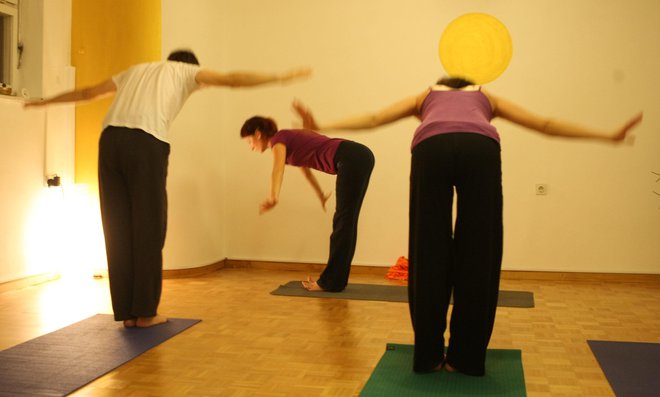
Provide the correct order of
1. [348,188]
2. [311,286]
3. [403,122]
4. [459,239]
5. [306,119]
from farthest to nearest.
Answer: [403,122], [311,286], [348,188], [306,119], [459,239]

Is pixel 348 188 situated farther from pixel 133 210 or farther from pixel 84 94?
pixel 84 94

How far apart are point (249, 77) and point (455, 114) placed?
0.96 meters

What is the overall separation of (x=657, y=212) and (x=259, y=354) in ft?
10.7

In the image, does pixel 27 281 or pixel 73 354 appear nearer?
pixel 73 354

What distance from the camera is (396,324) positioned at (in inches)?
129

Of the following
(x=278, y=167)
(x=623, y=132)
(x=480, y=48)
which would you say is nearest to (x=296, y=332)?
(x=278, y=167)

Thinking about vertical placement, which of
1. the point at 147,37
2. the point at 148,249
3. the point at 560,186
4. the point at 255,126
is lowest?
the point at 148,249

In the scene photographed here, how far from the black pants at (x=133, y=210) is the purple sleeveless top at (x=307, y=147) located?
39.4 inches

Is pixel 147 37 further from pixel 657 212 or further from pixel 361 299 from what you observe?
pixel 657 212

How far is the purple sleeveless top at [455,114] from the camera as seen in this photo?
2.24 metres

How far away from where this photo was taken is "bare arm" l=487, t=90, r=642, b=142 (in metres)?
2.26

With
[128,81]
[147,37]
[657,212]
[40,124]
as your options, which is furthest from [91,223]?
[657,212]

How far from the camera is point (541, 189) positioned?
191 inches

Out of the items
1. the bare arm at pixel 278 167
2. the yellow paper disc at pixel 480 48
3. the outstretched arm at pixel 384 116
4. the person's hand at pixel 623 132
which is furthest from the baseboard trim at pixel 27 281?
the person's hand at pixel 623 132
